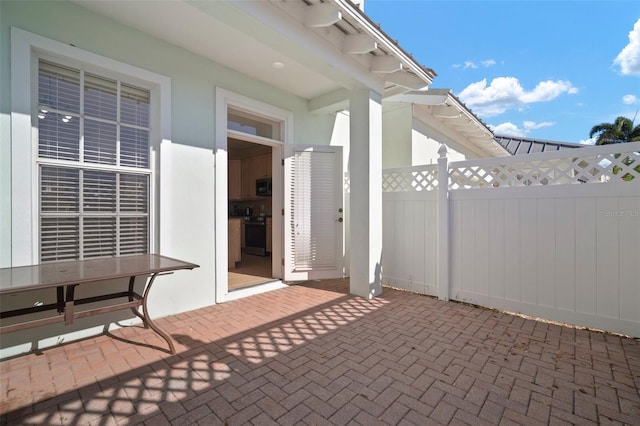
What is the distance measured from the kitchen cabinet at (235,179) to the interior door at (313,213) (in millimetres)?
4195

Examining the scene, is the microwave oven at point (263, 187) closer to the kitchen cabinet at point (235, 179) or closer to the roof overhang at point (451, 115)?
the kitchen cabinet at point (235, 179)

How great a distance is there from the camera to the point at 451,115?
6137mm

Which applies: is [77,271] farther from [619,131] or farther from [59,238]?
[619,131]

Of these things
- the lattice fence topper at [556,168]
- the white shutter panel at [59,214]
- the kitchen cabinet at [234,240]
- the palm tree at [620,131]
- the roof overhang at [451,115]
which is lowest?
the kitchen cabinet at [234,240]

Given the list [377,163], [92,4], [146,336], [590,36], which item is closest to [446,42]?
[590,36]

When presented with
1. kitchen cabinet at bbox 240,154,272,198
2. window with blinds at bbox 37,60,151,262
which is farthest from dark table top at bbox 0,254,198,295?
kitchen cabinet at bbox 240,154,272,198

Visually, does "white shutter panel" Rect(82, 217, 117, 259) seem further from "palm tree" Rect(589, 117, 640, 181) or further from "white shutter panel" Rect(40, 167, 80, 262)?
"palm tree" Rect(589, 117, 640, 181)

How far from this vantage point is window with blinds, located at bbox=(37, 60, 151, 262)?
247 cm

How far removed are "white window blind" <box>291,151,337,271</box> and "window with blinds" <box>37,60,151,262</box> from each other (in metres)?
2.13

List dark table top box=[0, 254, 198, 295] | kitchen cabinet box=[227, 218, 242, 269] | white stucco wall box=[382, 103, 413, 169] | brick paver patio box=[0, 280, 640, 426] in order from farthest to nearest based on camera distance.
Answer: kitchen cabinet box=[227, 218, 242, 269] < white stucco wall box=[382, 103, 413, 169] < dark table top box=[0, 254, 198, 295] < brick paver patio box=[0, 280, 640, 426]

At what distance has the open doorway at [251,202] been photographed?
6308 millimetres

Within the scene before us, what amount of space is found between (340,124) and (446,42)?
518 cm

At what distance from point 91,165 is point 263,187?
4.63 metres

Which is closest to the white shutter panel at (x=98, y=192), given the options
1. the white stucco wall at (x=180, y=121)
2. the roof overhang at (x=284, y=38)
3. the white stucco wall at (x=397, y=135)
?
the white stucco wall at (x=180, y=121)
